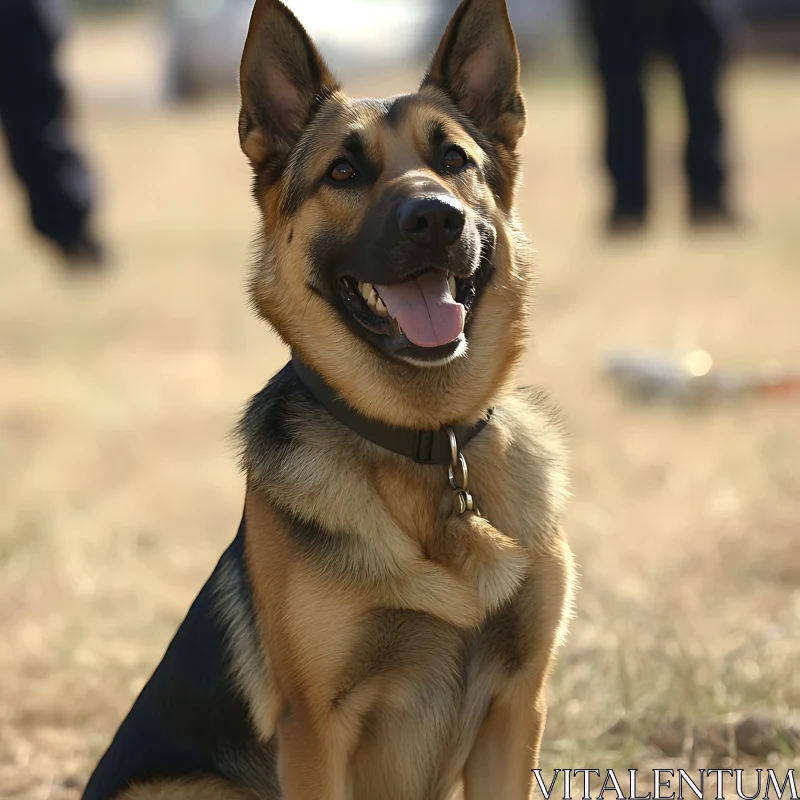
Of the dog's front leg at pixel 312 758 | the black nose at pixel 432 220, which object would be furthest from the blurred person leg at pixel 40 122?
the dog's front leg at pixel 312 758

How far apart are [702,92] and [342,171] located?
666cm

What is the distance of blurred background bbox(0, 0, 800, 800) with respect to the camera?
12.9 ft

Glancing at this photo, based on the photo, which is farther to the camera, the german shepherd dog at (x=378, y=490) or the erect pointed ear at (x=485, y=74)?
the erect pointed ear at (x=485, y=74)

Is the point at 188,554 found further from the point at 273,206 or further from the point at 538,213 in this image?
the point at 538,213

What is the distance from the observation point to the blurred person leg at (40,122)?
827 centimetres

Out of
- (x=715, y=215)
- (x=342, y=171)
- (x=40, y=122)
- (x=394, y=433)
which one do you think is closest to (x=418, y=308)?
(x=394, y=433)

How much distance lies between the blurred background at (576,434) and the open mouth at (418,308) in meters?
0.55

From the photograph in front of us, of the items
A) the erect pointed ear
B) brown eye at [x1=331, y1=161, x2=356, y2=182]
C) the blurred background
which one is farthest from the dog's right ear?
the blurred background

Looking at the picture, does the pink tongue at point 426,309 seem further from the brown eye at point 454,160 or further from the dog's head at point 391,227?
the brown eye at point 454,160

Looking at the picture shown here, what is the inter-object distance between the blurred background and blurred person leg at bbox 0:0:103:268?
0.10 metres

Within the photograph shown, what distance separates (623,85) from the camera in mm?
9234

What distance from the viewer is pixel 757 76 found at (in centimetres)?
1630

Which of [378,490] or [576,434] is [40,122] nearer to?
[576,434]

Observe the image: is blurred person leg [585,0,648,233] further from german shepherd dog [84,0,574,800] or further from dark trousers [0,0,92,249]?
german shepherd dog [84,0,574,800]
